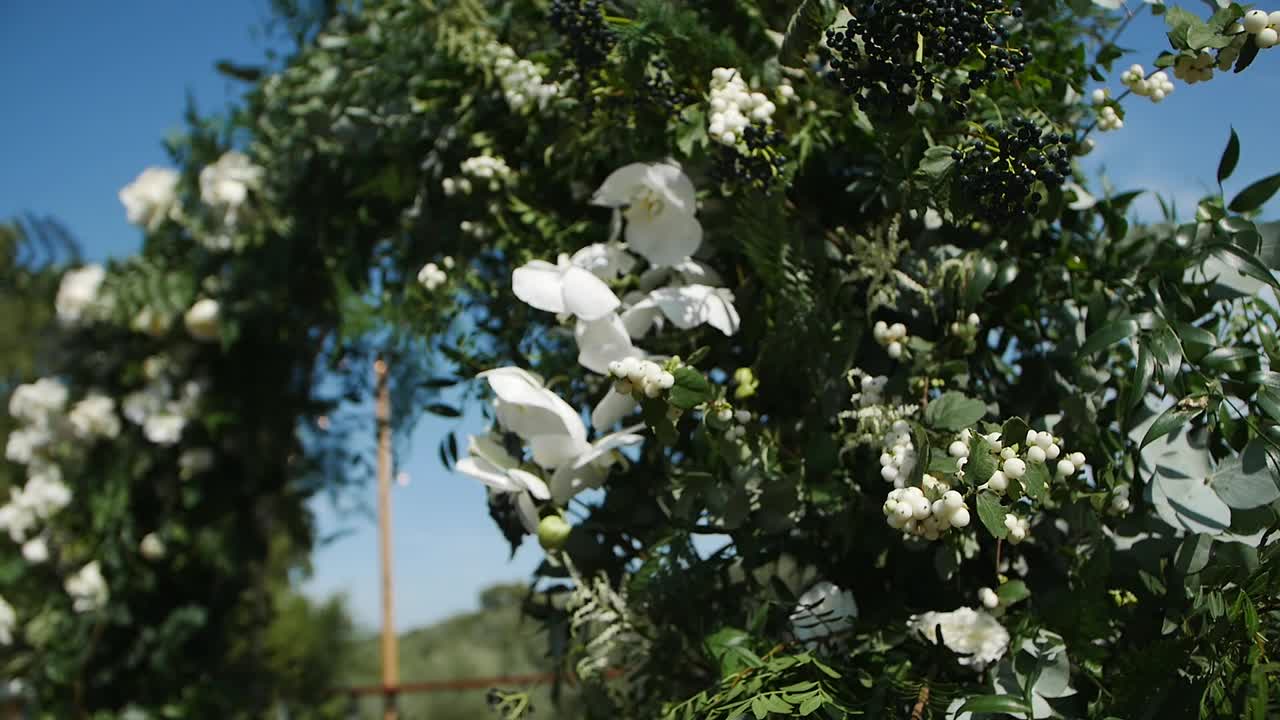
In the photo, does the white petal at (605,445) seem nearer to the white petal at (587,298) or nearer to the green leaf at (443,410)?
the white petal at (587,298)

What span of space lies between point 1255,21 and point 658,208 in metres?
0.53

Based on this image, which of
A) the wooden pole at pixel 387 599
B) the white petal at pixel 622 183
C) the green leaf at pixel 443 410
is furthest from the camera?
the wooden pole at pixel 387 599

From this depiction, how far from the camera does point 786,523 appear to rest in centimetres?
92

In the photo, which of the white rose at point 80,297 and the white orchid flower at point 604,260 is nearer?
the white orchid flower at point 604,260

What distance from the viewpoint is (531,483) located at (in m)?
0.94

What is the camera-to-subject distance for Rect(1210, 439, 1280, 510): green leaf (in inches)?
30.0

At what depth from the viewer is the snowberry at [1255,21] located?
72 centimetres

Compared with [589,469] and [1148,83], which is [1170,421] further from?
[589,469]

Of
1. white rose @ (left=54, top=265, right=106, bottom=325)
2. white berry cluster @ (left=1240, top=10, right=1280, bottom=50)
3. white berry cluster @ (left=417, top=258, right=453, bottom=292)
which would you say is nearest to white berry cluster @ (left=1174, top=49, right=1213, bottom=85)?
white berry cluster @ (left=1240, top=10, right=1280, bottom=50)

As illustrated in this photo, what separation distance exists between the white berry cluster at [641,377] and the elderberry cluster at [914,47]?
272mm

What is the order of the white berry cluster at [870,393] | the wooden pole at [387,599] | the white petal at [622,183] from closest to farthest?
the white berry cluster at [870,393] → the white petal at [622,183] → the wooden pole at [387,599]

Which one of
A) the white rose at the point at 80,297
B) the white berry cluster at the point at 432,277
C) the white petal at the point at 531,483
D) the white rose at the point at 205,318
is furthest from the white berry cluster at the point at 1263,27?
the white rose at the point at 80,297

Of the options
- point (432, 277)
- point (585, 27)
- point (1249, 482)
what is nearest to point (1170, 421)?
point (1249, 482)

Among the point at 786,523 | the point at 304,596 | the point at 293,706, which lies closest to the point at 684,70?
the point at 786,523
